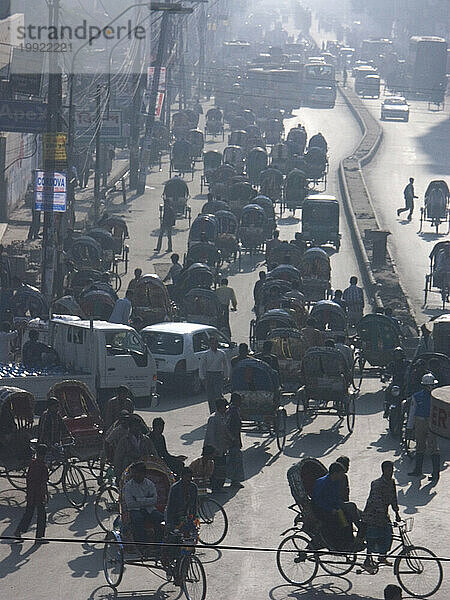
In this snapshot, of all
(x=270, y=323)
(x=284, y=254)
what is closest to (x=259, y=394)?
(x=270, y=323)

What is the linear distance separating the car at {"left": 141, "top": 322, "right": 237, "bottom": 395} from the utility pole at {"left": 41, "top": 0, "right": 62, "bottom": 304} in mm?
6372

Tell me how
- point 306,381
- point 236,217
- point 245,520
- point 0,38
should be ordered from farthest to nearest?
point 0,38 < point 236,217 < point 306,381 < point 245,520

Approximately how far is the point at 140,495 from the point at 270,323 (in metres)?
12.3

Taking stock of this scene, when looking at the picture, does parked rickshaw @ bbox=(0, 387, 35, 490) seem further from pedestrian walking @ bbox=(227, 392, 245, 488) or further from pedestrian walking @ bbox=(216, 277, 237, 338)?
pedestrian walking @ bbox=(216, 277, 237, 338)

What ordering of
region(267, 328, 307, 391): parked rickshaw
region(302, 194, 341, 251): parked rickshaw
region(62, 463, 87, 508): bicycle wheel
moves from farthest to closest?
region(302, 194, 341, 251): parked rickshaw, region(267, 328, 307, 391): parked rickshaw, region(62, 463, 87, 508): bicycle wheel

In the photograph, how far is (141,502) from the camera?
16.1 m

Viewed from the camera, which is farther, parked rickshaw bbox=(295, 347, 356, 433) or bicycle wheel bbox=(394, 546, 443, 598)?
parked rickshaw bbox=(295, 347, 356, 433)

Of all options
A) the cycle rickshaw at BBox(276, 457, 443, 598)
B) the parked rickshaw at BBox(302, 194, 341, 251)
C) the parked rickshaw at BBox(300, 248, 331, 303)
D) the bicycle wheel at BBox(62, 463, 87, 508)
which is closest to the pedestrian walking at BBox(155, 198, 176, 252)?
the parked rickshaw at BBox(302, 194, 341, 251)

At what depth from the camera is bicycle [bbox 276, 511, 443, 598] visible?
1567 centimetres

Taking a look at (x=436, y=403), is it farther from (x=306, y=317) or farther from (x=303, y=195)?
(x=303, y=195)

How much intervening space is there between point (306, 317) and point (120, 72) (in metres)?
67.1

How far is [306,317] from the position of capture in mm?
29438

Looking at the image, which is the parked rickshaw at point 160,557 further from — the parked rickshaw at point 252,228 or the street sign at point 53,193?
the parked rickshaw at point 252,228

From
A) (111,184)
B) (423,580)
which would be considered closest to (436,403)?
(423,580)
